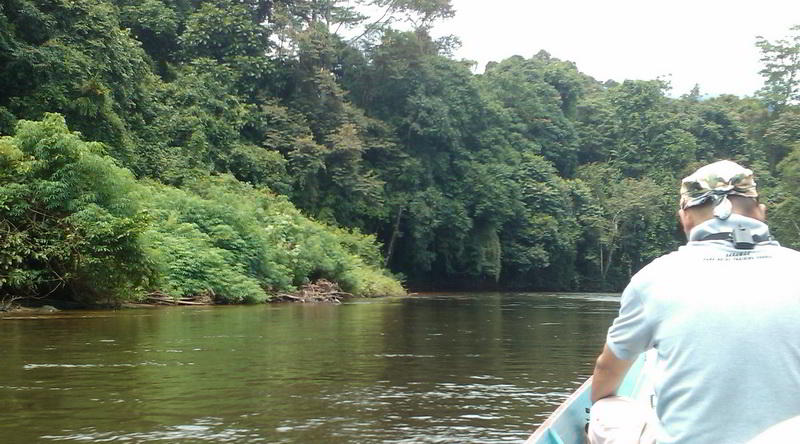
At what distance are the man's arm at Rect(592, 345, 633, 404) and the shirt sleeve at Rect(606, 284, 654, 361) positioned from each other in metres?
0.08

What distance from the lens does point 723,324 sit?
240 cm

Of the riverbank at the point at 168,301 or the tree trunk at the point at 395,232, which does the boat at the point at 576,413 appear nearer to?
the riverbank at the point at 168,301

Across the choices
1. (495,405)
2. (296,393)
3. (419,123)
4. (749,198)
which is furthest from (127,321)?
(419,123)

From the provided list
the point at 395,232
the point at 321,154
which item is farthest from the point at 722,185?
the point at 395,232

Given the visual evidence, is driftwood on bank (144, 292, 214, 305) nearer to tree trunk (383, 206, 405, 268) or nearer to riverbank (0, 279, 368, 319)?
riverbank (0, 279, 368, 319)

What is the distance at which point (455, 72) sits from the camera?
43.4m

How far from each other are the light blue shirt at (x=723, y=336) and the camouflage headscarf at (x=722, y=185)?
133 millimetres

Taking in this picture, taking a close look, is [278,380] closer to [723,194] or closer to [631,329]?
[631,329]

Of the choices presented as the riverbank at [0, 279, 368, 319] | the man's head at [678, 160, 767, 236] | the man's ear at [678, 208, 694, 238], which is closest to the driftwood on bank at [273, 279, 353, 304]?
the riverbank at [0, 279, 368, 319]

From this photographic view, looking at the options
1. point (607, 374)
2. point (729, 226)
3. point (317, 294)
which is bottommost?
point (607, 374)

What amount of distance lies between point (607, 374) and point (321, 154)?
3267cm

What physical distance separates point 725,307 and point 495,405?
17.0 feet

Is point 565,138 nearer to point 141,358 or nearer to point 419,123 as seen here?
point 419,123

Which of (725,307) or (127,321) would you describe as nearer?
(725,307)
